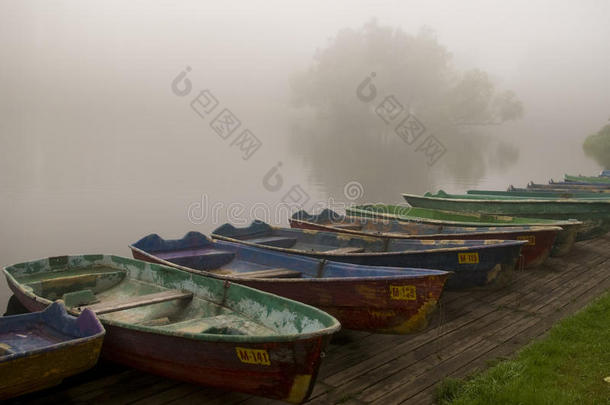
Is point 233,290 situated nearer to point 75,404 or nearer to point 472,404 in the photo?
point 75,404

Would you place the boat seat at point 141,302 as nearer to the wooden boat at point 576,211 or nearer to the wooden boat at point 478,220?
the wooden boat at point 478,220

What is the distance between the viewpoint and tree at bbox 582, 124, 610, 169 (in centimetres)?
6310

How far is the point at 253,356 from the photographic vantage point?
4.09 meters

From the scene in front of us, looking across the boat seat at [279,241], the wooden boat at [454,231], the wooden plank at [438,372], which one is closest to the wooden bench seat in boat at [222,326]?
the wooden plank at [438,372]

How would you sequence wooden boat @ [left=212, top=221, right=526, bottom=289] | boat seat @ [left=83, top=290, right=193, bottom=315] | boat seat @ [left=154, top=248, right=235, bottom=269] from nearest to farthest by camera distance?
boat seat @ [left=83, top=290, right=193, bottom=315] < wooden boat @ [left=212, top=221, right=526, bottom=289] < boat seat @ [left=154, top=248, right=235, bottom=269]

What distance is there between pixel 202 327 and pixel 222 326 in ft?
0.66

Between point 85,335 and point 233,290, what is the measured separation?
1588mm

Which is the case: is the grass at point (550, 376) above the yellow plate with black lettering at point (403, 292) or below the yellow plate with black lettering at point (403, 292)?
below

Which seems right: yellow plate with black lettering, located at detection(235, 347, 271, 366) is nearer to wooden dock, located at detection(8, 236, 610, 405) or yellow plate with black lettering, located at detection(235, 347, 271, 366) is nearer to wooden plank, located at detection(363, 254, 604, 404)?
wooden dock, located at detection(8, 236, 610, 405)

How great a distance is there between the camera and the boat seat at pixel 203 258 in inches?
322

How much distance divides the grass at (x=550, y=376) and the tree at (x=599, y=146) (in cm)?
6398

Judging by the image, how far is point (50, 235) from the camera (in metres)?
16.8

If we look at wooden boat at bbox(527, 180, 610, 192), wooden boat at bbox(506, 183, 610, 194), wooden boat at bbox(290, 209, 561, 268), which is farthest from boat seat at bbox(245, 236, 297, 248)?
wooden boat at bbox(527, 180, 610, 192)

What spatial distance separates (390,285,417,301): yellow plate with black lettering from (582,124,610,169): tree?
65.1m
